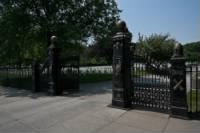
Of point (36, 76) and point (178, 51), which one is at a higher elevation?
point (178, 51)

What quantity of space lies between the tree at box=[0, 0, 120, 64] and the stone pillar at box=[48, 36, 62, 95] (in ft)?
7.24

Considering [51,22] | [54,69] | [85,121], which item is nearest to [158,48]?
[51,22]

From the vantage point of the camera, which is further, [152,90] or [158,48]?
[158,48]

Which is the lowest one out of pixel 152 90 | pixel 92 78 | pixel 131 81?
pixel 92 78

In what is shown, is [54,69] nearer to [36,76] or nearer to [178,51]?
[36,76]

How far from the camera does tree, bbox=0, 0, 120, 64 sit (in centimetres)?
1005

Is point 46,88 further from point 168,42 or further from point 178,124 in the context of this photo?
point 168,42

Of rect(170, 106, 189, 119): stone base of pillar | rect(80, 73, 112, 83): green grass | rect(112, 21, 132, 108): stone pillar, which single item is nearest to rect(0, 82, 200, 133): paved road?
rect(170, 106, 189, 119): stone base of pillar

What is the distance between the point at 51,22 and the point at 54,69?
4.24 metres

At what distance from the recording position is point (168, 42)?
23.2 metres

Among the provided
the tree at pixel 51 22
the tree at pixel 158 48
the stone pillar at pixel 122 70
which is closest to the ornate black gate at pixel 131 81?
the stone pillar at pixel 122 70

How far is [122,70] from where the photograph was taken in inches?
209

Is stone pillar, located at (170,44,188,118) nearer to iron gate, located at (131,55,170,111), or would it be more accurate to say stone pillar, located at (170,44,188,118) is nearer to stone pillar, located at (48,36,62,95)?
iron gate, located at (131,55,170,111)

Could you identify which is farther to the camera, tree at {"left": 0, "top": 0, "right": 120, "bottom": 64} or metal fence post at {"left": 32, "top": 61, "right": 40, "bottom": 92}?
tree at {"left": 0, "top": 0, "right": 120, "bottom": 64}
